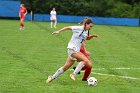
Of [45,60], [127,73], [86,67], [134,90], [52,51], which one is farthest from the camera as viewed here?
[52,51]

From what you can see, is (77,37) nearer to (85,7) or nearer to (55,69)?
(55,69)

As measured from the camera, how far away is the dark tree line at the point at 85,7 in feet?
237

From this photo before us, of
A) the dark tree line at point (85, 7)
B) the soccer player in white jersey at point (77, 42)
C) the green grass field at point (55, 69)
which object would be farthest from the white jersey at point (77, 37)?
the dark tree line at point (85, 7)

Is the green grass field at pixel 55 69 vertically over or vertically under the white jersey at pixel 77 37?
under

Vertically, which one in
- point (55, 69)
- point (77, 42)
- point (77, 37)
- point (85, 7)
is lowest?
point (85, 7)

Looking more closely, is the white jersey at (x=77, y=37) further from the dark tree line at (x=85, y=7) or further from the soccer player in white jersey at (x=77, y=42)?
the dark tree line at (x=85, y=7)

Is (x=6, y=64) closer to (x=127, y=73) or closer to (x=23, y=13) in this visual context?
(x=127, y=73)

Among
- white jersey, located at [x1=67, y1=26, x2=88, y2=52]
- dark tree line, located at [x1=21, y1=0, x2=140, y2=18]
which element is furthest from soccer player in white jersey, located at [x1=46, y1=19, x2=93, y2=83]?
dark tree line, located at [x1=21, y1=0, x2=140, y2=18]


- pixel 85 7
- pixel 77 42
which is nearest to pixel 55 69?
pixel 77 42

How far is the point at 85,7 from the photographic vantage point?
73062 millimetres

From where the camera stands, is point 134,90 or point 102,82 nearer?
point 134,90

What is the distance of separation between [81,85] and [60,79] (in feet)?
3.55

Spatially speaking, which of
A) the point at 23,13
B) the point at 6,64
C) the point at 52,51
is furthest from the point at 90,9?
the point at 6,64

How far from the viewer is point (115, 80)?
12688 millimetres
